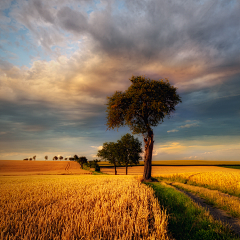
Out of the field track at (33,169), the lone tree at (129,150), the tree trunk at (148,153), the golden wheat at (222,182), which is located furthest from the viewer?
the field track at (33,169)

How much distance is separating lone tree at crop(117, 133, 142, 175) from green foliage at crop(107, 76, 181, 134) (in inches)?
981

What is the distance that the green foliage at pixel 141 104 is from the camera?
21859 mm

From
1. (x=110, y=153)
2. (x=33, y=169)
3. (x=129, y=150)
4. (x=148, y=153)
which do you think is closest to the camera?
(x=148, y=153)

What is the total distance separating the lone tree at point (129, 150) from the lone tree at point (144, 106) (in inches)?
981

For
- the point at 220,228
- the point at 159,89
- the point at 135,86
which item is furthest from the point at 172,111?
the point at 220,228

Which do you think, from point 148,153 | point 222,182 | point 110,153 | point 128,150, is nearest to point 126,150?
point 128,150

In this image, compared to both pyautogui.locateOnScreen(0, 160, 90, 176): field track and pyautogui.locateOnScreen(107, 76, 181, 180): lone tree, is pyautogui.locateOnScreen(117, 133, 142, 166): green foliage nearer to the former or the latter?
pyautogui.locateOnScreen(0, 160, 90, 176): field track

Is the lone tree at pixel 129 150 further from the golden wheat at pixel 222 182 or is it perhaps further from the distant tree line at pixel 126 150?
the golden wheat at pixel 222 182

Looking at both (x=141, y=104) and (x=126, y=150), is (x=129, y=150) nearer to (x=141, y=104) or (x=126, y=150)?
(x=126, y=150)

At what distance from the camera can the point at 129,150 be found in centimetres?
4812

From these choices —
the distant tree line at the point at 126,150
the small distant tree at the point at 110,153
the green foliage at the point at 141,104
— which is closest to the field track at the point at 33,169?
the small distant tree at the point at 110,153

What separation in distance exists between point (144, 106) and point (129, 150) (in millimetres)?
28335

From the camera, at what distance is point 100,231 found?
3.52m

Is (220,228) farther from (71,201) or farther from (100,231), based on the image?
(71,201)
